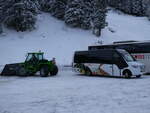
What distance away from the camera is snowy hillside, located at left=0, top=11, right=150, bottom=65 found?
38.1 meters

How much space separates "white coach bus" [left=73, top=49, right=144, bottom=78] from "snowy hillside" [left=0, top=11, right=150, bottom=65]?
33.5 feet

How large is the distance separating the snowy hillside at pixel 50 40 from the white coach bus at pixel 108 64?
1022 centimetres

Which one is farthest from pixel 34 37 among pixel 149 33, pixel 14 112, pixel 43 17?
pixel 14 112

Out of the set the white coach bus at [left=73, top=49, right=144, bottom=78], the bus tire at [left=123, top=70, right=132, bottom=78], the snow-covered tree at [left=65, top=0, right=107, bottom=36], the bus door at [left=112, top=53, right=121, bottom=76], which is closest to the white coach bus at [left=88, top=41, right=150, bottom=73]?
the white coach bus at [left=73, top=49, right=144, bottom=78]

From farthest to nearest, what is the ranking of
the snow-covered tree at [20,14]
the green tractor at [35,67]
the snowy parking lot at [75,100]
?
the snow-covered tree at [20,14], the green tractor at [35,67], the snowy parking lot at [75,100]

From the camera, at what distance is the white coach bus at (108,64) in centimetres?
2398

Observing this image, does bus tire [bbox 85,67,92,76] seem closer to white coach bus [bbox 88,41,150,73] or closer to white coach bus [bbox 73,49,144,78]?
white coach bus [bbox 73,49,144,78]

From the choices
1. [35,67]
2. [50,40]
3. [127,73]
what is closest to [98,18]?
[50,40]

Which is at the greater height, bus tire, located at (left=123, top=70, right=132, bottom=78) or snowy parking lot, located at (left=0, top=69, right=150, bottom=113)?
bus tire, located at (left=123, top=70, right=132, bottom=78)

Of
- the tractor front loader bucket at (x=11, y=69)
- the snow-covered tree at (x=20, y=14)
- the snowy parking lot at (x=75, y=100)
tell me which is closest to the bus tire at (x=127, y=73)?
the snowy parking lot at (x=75, y=100)

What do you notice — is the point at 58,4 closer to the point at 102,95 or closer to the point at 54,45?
the point at 54,45

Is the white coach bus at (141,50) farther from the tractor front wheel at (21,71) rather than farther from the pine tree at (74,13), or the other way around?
the pine tree at (74,13)

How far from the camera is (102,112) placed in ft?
36.5

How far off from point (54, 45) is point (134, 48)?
1483 centimetres
